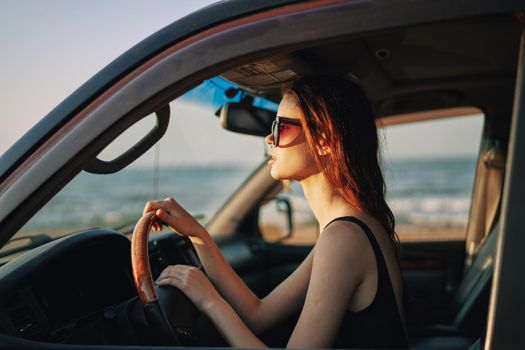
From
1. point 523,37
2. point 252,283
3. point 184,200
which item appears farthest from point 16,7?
point 523,37

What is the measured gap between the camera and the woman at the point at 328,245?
5.32 feet

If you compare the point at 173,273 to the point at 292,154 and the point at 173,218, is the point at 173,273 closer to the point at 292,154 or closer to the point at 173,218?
the point at 173,218

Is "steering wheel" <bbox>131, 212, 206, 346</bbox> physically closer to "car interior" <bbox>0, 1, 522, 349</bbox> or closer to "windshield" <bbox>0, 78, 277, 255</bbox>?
"car interior" <bbox>0, 1, 522, 349</bbox>

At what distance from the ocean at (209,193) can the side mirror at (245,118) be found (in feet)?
80.2

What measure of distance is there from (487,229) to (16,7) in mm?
34677

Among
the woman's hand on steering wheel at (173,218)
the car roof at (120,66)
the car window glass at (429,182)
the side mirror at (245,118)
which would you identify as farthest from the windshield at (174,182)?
the car roof at (120,66)

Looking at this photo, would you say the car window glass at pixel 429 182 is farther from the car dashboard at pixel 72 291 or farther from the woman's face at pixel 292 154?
the woman's face at pixel 292 154

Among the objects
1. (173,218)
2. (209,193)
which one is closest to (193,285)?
(173,218)

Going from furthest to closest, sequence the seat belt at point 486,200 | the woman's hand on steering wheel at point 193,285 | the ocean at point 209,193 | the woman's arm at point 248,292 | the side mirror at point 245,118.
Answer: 1. the ocean at point 209,193
2. the seat belt at point 486,200
3. the side mirror at point 245,118
4. the woman's arm at point 248,292
5. the woman's hand on steering wheel at point 193,285

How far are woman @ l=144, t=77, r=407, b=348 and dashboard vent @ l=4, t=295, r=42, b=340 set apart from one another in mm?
369

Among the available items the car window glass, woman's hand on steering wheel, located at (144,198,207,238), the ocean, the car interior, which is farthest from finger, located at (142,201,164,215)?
the ocean

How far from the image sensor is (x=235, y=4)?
1377mm

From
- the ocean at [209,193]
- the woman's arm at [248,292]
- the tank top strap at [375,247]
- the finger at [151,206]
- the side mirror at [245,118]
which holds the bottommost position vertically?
the ocean at [209,193]

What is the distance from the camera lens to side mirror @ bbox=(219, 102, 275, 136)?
268cm
